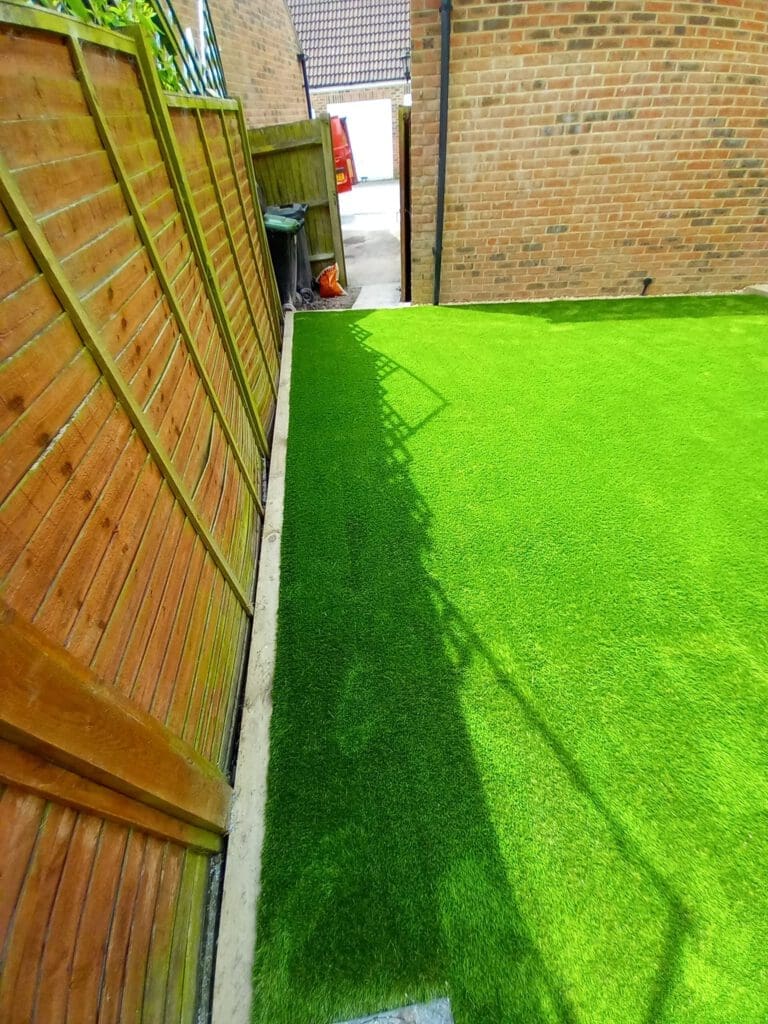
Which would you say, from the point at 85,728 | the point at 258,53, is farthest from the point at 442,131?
the point at 258,53

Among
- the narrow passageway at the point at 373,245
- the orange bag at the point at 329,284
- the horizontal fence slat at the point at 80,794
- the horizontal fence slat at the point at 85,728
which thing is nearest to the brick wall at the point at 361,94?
the narrow passageway at the point at 373,245

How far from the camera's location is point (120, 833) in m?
1.18

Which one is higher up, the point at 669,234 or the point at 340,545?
the point at 669,234

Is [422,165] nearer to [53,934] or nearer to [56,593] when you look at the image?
[56,593]

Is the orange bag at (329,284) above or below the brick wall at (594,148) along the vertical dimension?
below

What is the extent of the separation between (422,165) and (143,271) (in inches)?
181

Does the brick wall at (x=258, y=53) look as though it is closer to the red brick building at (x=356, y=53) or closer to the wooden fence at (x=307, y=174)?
the wooden fence at (x=307, y=174)

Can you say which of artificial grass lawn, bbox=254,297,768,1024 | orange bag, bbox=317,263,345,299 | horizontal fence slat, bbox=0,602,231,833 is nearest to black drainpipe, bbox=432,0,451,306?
A: orange bag, bbox=317,263,345,299

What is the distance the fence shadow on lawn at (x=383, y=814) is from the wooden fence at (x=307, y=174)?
237 inches

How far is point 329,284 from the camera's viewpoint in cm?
680

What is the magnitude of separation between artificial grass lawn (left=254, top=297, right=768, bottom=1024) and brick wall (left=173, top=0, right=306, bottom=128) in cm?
684

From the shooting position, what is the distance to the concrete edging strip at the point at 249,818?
1441 mm

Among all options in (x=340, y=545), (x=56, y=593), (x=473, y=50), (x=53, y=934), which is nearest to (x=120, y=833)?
(x=53, y=934)

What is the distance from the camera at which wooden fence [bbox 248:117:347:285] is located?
6195 mm
